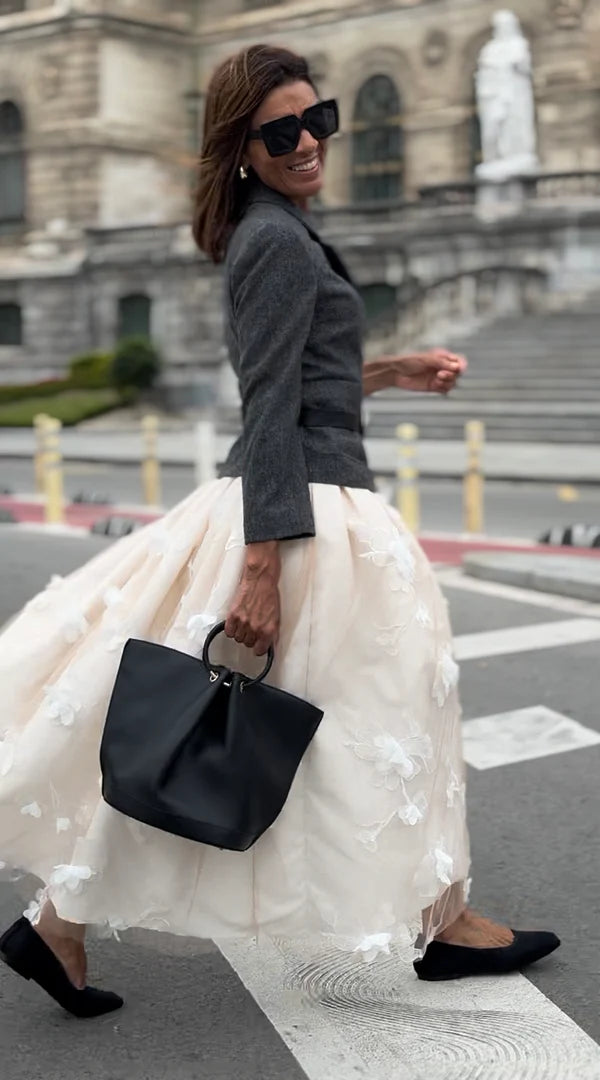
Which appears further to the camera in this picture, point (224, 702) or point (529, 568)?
point (529, 568)

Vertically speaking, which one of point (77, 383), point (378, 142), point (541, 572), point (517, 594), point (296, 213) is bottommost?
point (77, 383)

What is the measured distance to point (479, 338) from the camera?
2612 centimetres

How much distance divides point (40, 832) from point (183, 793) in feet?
1.38

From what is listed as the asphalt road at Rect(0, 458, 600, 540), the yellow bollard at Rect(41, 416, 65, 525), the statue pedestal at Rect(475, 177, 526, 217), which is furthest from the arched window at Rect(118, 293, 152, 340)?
the yellow bollard at Rect(41, 416, 65, 525)

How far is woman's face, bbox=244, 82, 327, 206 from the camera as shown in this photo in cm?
323

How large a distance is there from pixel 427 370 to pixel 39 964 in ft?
5.68

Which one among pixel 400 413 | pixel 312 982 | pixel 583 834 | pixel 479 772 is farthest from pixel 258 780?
pixel 400 413

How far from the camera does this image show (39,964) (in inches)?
130

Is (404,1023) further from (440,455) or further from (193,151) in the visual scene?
(193,151)

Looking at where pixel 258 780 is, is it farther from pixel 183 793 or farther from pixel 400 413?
pixel 400 413

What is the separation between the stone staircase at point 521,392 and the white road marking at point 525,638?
1349 centimetres

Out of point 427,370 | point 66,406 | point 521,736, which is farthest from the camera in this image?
point 66,406

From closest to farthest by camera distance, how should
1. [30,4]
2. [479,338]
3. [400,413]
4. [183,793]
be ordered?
[183,793], [400,413], [479,338], [30,4]

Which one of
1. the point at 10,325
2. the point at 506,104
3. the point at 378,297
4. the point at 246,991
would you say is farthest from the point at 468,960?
the point at 10,325
